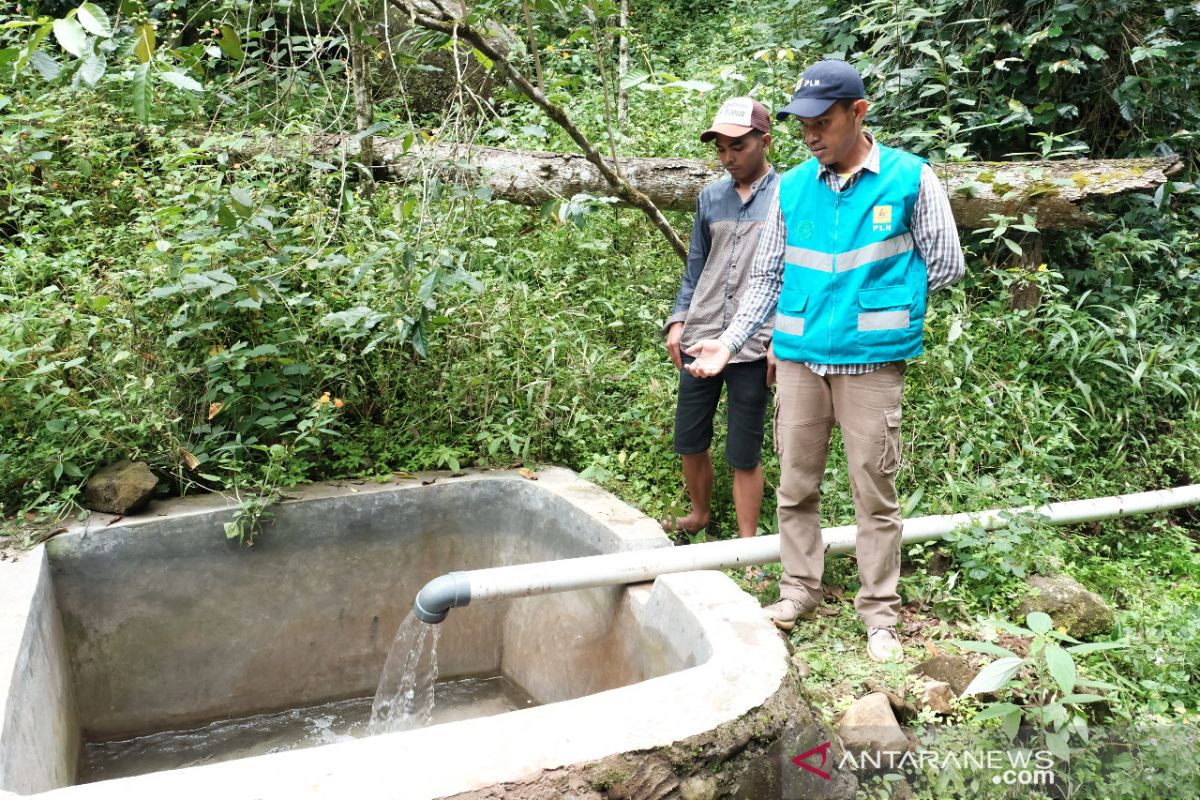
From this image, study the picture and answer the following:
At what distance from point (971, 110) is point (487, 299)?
3469mm

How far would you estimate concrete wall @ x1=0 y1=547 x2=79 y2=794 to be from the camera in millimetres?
2443

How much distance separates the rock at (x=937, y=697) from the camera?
9.51ft

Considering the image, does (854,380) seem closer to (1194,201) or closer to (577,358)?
(577,358)

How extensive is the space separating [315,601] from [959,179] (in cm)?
395

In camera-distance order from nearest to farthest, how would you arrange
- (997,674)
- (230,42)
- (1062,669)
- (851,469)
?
(1062,669) → (997,674) → (851,469) → (230,42)

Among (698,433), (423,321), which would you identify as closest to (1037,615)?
(698,433)

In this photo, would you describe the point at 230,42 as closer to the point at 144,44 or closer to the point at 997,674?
the point at 144,44

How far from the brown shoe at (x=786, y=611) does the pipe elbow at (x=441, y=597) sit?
Answer: 3.66 ft

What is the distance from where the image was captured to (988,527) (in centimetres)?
376

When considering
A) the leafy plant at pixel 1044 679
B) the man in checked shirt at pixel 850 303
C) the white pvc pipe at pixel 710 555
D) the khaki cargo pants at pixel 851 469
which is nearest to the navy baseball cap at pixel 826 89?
the man in checked shirt at pixel 850 303

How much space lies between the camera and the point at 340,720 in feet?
12.6

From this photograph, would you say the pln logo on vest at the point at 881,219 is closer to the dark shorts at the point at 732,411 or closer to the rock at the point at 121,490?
the dark shorts at the point at 732,411

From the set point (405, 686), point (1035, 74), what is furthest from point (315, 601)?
point (1035, 74)

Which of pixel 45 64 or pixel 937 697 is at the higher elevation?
pixel 45 64
